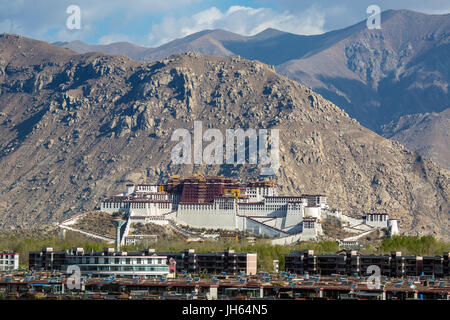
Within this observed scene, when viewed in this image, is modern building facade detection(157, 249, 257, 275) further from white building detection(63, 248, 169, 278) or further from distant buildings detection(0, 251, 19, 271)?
white building detection(63, 248, 169, 278)

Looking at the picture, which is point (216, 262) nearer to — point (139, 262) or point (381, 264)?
point (381, 264)

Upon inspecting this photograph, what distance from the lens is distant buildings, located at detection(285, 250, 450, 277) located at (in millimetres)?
184875

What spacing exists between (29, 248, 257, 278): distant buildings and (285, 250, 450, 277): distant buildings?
10.9 m

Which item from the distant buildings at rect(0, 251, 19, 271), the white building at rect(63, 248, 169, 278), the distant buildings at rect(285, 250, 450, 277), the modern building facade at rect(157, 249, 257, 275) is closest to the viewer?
the white building at rect(63, 248, 169, 278)

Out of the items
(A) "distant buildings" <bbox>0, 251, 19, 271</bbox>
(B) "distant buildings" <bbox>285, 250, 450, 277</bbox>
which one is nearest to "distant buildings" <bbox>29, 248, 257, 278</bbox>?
(A) "distant buildings" <bbox>0, 251, 19, 271</bbox>

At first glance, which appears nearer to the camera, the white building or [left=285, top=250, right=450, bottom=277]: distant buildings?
the white building

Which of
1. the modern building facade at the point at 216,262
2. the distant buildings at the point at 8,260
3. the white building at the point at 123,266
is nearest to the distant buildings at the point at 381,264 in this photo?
the modern building facade at the point at 216,262

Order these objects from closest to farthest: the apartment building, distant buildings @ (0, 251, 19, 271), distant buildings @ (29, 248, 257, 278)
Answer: distant buildings @ (29, 248, 257, 278) < the apartment building < distant buildings @ (0, 251, 19, 271)

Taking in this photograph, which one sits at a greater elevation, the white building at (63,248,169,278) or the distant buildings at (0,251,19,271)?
the distant buildings at (0,251,19,271)

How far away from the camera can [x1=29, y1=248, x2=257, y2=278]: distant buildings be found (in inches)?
6019

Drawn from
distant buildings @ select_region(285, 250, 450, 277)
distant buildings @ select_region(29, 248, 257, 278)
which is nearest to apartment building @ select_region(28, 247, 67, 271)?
distant buildings @ select_region(29, 248, 257, 278)
